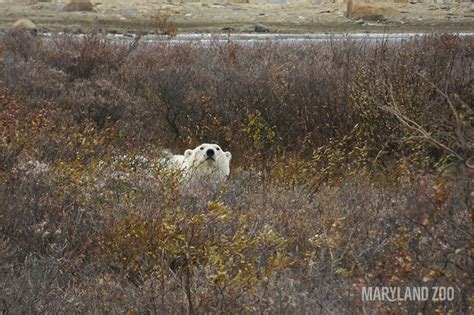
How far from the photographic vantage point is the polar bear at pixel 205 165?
7.28 metres

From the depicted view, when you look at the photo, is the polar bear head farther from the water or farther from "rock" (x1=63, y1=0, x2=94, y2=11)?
"rock" (x1=63, y1=0, x2=94, y2=11)

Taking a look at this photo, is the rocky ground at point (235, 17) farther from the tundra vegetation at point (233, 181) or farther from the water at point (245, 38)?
the tundra vegetation at point (233, 181)

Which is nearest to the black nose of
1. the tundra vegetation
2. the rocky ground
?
the tundra vegetation

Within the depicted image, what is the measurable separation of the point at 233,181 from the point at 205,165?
0.39m

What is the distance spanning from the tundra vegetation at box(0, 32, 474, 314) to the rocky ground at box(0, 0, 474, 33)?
45.2ft

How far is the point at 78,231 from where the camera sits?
5590 mm

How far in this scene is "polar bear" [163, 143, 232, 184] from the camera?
23.9ft

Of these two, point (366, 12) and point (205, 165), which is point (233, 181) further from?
point (366, 12)

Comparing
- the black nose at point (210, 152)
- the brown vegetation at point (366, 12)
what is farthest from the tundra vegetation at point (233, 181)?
the brown vegetation at point (366, 12)

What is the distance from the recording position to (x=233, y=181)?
7293 millimetres

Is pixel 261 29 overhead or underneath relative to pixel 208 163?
underneath

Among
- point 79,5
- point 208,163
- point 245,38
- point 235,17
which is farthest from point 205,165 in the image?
point 79,5

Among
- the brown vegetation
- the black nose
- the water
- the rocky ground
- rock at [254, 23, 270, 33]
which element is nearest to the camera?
the black nose

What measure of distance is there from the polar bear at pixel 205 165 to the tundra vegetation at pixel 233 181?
0.25 meters
